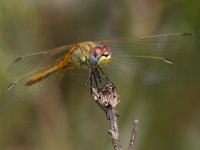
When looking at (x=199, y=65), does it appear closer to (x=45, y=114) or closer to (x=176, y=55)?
(x=176, y=55)

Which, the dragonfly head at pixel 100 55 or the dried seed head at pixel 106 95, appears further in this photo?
the dragonfly head at pixel 100 55

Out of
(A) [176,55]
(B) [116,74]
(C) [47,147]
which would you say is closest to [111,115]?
(B) [116,74]

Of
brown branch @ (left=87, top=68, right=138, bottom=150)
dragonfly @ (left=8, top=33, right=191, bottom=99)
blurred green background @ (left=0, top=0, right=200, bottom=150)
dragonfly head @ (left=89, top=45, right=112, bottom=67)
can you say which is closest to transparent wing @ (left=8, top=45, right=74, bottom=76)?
dragonfly @ (left=8, top=33, right=191, bottom=99)

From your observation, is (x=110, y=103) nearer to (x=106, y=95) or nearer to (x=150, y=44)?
(x=106, y=95)

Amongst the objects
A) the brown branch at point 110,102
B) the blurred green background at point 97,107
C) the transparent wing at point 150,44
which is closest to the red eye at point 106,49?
the transparent wing at point 150,44

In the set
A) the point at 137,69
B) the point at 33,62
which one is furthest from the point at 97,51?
the point at 33,62

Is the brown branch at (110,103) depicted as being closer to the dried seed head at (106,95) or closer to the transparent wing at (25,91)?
the dried seed head at (106,95)
